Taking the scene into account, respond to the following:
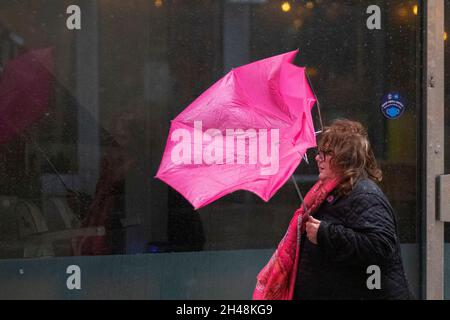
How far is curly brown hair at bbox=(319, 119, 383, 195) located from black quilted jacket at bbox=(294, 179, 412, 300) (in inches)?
1.8

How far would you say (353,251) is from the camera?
250 centimetres

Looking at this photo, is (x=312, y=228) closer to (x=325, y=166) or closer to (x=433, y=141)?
(x=325, y=166)

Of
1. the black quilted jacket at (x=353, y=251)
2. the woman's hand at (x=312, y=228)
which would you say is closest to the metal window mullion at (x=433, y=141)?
the black quilted jacket at (x=353, y=251)

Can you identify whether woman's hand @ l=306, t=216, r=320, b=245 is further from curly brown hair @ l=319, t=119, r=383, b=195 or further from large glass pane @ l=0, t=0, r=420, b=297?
large glass pane @ l=0, t=0, r=420, b=297

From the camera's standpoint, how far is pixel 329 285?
2.63 metres

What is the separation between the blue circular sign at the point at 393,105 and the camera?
429 cm

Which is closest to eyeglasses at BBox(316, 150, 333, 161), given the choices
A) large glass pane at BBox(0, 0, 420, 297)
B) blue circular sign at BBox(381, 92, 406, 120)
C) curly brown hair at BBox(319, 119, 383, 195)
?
curly brown hair at BBox(319, 119, 383, 195)

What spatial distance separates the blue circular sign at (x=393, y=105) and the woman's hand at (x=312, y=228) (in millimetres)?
1942

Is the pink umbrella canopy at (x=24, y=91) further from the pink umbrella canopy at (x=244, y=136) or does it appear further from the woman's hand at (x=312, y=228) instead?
the woman's hand at (x=312, y=228)

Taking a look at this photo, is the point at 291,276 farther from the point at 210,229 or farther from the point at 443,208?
the point at 443,208

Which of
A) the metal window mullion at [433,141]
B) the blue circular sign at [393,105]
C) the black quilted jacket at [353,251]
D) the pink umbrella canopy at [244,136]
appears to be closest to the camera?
the pink umbrella canopy at [244,136]

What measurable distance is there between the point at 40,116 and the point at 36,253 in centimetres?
91

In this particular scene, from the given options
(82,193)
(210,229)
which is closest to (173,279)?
(210,229)

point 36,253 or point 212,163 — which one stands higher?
point 212,163
